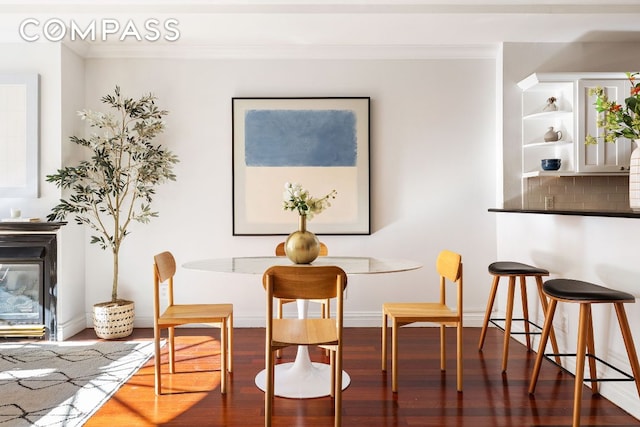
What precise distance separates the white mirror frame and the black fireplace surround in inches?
17.2

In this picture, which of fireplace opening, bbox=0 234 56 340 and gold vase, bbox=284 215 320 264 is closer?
Result: gold vase, bbox=284 215 320 264

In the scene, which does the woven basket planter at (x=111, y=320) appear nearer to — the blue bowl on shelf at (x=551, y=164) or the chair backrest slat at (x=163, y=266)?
the chair backrest slat at (x=163, y=266)

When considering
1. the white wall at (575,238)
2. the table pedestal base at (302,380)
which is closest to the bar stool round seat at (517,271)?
the white wall at (575,238)

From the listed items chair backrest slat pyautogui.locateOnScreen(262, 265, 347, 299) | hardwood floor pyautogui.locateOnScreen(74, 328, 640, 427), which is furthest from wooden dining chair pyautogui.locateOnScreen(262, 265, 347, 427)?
hardwood floor pyautogui.locateOnScreen(74, 328, 640, 427)

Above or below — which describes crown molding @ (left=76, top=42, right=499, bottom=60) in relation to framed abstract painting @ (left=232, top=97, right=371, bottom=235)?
above

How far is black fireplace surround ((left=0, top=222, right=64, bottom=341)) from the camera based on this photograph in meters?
3.90

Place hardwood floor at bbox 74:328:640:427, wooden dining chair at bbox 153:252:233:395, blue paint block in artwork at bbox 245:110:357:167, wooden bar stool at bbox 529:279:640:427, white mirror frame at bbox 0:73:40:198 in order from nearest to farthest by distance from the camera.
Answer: wooden bar stool at bbox 529:279:640:427
hardwood floor at bbox 74:328:640:427
wooden dining chair at bbox 153:252:233:395
white mirror frame at bbox 0:73:40:198
blue paint block in artwork at bbox 245:110:357:167

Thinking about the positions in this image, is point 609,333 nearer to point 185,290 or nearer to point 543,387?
point 543,387

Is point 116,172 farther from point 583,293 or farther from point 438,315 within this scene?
point 583,293

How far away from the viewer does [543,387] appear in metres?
2.95

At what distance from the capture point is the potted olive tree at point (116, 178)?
3986mm

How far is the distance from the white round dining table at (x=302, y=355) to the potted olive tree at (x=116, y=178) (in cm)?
147

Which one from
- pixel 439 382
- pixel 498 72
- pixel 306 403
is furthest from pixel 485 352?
pixel 498 72

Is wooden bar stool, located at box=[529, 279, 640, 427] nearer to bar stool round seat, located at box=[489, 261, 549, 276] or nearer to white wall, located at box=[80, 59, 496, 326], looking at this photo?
bar stool round seat, located at box=[489, 261, 549, 276]
